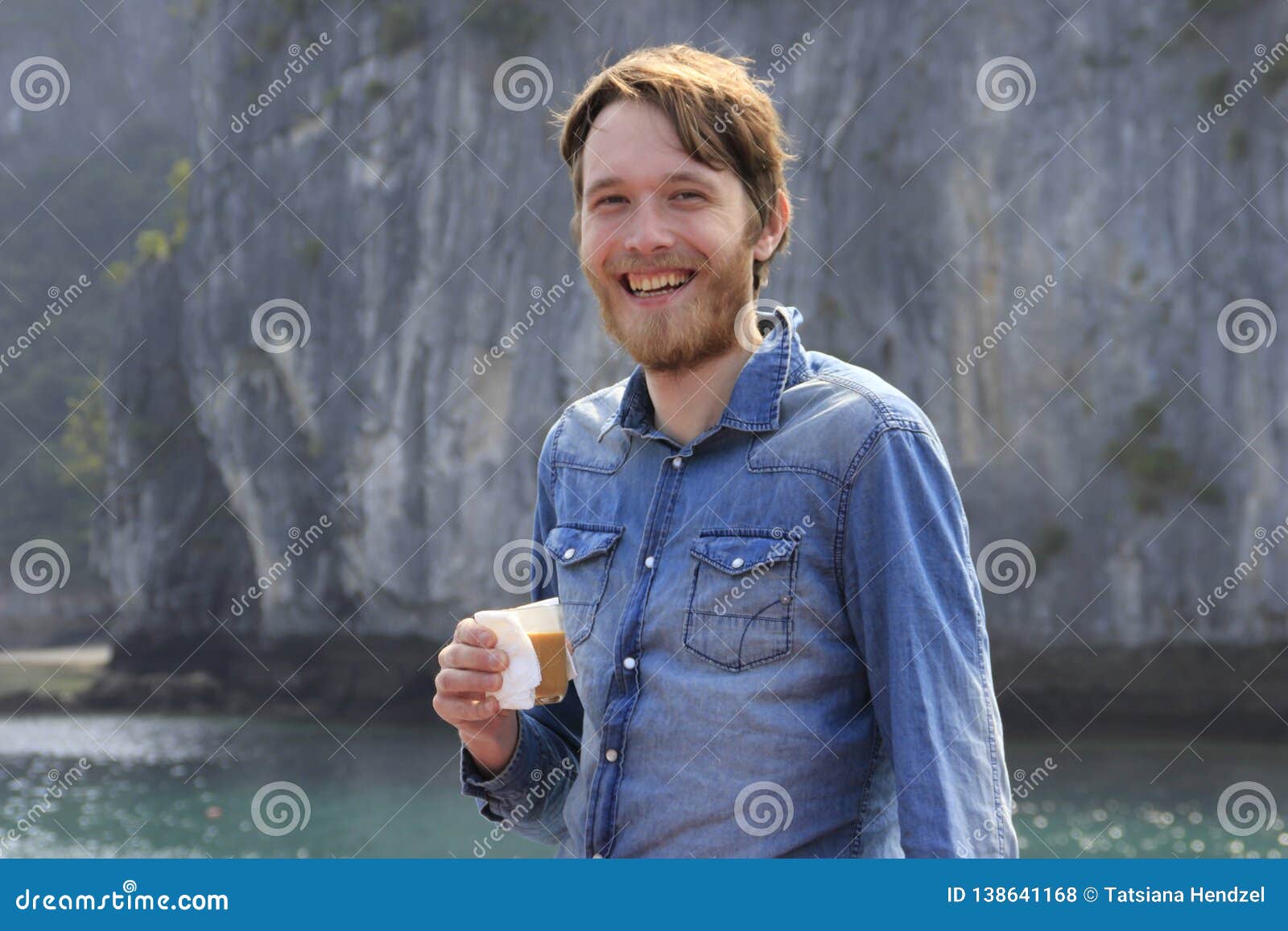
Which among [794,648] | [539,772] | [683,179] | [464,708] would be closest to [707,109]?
[683,179]

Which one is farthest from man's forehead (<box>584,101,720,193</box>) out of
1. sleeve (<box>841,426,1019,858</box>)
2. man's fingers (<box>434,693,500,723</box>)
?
man's fingers (<box>434,693,500,723</box>)

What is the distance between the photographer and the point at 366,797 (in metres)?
Answer: 19.1

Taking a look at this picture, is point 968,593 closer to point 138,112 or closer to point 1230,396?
point 1230,396

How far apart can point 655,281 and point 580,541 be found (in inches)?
18.1

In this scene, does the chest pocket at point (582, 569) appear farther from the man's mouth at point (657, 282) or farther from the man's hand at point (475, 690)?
the man's mouth at point (657, 282)

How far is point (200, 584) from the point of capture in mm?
33719

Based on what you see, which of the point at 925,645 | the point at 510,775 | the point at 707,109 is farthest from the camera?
the point at 510,775

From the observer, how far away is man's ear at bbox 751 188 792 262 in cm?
228

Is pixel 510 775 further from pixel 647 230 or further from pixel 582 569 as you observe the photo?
pixel 647 230

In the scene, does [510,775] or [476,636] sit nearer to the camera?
[476,636]

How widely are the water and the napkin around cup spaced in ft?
37.1

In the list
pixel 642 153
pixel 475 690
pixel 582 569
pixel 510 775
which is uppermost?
pixel 642 153

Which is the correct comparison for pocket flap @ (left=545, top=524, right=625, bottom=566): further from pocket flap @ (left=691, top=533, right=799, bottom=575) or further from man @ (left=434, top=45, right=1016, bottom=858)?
pocket flap @ (left=691, top=533, right=799, bottom=575)

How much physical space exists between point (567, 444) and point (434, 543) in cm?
2396
